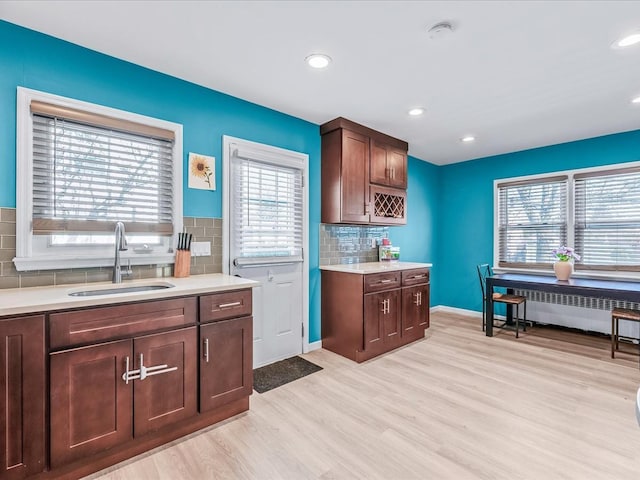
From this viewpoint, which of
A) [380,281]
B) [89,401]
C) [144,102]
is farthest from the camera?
[380,281]

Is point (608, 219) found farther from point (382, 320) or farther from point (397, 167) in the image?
point (382, 320)

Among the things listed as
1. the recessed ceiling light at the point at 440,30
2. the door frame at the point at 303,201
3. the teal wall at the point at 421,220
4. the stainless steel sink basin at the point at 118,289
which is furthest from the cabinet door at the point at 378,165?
the stainless steel sink basin at the point at 118,289

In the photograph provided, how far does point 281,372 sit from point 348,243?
5.63ft

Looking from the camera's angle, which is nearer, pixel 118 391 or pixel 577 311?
pixel 118 391

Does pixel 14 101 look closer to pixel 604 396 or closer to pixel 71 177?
pixel 71 177

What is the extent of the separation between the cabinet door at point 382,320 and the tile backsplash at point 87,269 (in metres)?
1.53

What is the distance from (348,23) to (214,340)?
7.04 ft

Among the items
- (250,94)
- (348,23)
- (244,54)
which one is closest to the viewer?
(348,23)

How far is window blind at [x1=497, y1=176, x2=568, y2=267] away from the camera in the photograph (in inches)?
170

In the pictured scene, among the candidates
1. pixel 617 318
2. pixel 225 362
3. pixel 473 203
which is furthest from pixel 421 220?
pixel 225 362

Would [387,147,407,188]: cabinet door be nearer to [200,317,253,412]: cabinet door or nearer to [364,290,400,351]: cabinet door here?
[364,290,400,351]: cabinet door

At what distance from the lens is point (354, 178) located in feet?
11.6

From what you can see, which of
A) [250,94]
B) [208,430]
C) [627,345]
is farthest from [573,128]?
[208,430]

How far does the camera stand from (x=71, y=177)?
209 cm
